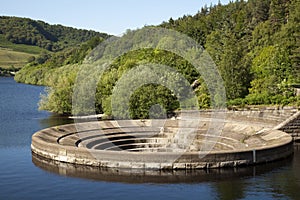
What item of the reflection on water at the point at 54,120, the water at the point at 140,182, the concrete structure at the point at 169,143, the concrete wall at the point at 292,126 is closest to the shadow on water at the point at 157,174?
the water at the point at 140,182

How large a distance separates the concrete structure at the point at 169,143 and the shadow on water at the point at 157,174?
1.38ft

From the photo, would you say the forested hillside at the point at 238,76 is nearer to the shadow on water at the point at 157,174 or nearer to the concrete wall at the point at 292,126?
the concrete wall at the point at 292,126

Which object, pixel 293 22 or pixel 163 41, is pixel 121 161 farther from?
pixel 163 41

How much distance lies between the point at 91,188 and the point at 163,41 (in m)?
67.8

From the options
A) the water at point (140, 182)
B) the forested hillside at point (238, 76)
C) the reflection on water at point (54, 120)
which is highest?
the forested hillside at point (238, 76)

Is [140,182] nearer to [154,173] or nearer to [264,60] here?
[154,173]

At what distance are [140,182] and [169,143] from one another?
12238mm

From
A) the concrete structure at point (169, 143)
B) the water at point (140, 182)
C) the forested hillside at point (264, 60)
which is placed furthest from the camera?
the forested hillside at point (264, 60)

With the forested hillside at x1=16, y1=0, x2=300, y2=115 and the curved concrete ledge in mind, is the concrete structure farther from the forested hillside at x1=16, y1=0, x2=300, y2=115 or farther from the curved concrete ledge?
the forested hillside at x1=16, y1=0, x2=300, y2=115

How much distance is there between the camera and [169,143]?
1516 inches

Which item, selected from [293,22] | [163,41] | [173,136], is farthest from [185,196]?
[163,41]

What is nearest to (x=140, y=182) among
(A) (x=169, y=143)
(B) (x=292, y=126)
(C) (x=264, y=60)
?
(A) (x=169, y=143)

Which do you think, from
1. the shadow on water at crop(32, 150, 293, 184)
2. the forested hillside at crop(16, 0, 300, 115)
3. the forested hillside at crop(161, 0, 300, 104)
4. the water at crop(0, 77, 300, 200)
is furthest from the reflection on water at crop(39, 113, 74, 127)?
the shadow on water at crop(32, 150, 293, 184)

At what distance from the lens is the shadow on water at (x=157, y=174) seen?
27031 millimetres
